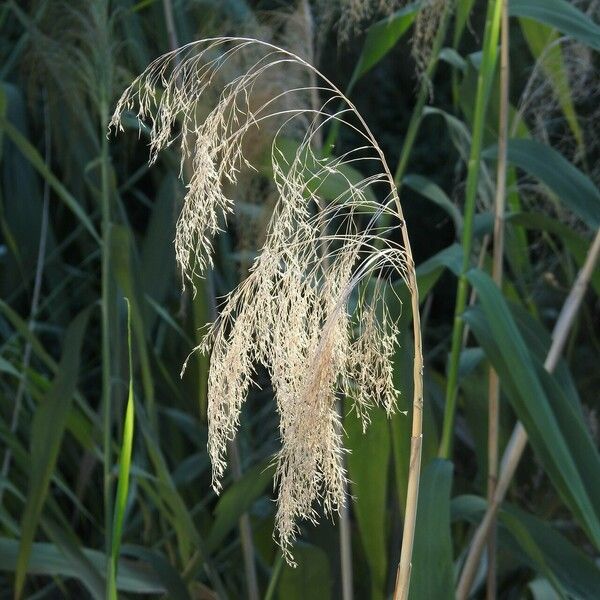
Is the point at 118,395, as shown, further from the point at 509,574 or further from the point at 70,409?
the point at 509,574

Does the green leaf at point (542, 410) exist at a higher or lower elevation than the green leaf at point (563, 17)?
lower

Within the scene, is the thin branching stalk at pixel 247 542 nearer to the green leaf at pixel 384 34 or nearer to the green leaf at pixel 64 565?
the green leaf at pixel 64 565

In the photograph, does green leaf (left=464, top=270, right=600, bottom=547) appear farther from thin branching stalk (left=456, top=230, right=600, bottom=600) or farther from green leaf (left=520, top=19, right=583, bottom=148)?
green leaf (left=520, top=19, right=583, bottom=148)

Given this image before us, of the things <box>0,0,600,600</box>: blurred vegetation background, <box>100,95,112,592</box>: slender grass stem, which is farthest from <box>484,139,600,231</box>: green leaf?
<box>100,95,112,592</box>: slender grass stem

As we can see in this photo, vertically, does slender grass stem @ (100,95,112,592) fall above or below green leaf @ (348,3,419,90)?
below

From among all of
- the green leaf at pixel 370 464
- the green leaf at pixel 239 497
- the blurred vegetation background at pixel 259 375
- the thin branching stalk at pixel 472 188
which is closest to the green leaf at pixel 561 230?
the blurred vegetation background at pixel 259 375

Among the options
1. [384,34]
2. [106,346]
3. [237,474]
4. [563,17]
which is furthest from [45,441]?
[563,17]

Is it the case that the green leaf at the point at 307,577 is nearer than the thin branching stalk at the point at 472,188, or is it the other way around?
the thin branching stalk at the point at 472,188
